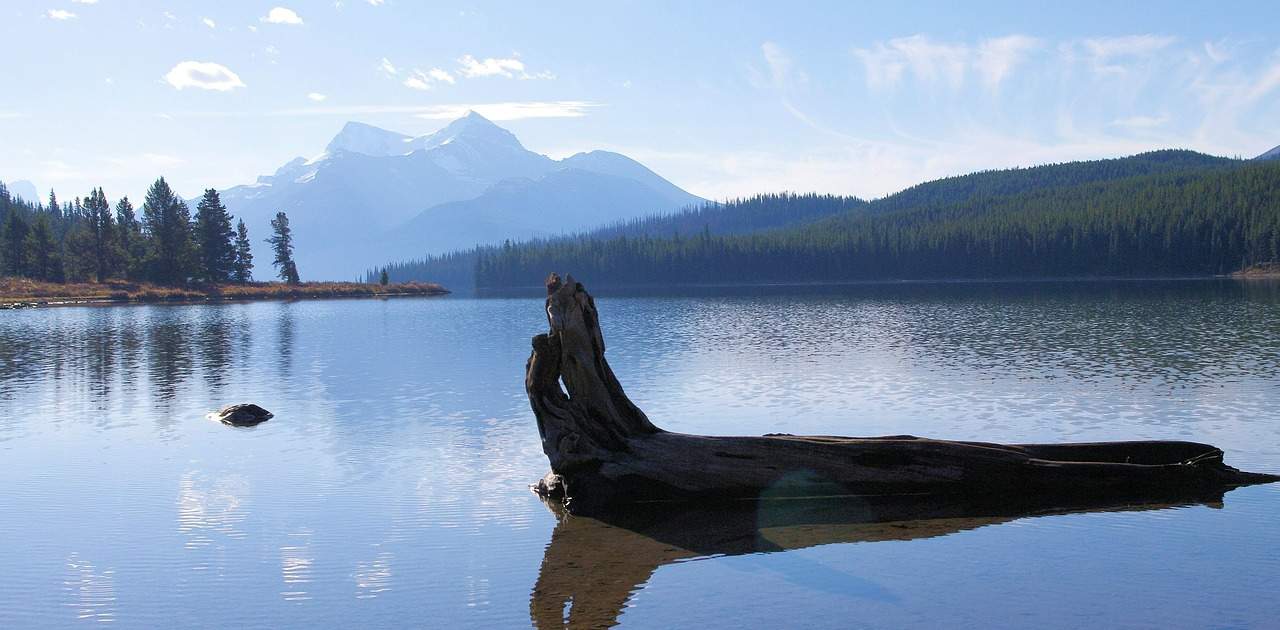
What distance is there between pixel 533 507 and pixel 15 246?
166 m

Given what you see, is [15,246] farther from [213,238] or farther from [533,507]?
[533,507]

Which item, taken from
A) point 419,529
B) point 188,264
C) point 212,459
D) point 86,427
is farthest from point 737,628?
point 188,264

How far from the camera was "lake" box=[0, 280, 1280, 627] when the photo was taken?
1371 centimetres

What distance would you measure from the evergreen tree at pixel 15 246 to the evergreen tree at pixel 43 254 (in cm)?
103

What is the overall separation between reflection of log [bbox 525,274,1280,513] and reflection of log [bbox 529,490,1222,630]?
323 millimetres

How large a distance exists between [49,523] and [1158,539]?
19.8 meters

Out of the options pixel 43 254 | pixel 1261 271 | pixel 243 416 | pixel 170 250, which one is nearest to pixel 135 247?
pixel 170 250

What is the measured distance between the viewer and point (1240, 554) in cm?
1512

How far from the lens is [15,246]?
6078 inches

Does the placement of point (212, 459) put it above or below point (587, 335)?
below

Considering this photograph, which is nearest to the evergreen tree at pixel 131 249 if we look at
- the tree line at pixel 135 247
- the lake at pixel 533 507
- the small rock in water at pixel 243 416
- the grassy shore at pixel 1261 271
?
the tree line at pixel 135 247

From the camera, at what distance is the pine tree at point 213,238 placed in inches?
6117

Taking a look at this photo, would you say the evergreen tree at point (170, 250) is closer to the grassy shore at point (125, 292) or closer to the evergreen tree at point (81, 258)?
the grassy shore at point (125, 292)

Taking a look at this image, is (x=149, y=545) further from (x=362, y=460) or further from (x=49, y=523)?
(x=362, y=460)
